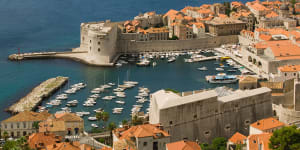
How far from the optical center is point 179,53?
6650 centimetres

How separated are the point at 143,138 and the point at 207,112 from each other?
6.43 m

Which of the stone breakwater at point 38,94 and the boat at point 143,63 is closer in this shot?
the stone breakwater at point 38,94

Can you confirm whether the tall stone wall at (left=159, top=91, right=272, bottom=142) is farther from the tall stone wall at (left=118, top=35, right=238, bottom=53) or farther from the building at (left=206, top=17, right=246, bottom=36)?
the building at (left=206, top=17, right=246, bottom=36)

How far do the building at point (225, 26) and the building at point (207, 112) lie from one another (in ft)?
111

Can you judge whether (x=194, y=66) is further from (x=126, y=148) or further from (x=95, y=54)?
(x=126, y=148)

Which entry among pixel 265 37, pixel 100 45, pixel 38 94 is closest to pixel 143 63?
pixel 100 45

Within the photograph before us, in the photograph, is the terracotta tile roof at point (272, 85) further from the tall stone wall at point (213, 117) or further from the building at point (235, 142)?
the building at point (235, 142)

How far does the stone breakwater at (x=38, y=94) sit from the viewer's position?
4603 centimetres

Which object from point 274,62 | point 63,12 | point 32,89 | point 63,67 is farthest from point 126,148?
point 63,12

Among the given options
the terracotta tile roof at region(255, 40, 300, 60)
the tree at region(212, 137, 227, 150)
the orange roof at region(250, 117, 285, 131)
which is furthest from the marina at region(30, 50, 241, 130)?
the orange roof at region(250, 117, 285, 131)

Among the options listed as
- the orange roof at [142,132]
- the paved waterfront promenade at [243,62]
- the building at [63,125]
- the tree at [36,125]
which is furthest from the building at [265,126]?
the paved waterfront promenade at [243,62]

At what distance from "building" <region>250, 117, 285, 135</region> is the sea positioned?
12.2m

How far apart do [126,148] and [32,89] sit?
26648 mm

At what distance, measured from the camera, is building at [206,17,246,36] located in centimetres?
6988
